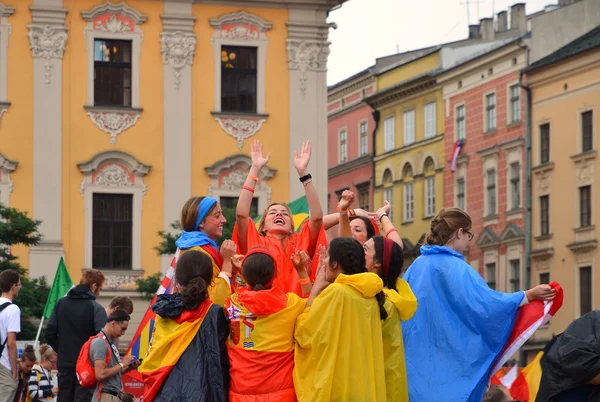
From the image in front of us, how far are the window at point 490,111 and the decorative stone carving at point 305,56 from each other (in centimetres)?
2066

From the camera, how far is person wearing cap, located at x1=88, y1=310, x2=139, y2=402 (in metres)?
12.9

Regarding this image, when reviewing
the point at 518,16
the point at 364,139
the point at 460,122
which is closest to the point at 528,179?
the point at 460,122

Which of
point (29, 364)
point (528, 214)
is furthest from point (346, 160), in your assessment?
point (29, 364)

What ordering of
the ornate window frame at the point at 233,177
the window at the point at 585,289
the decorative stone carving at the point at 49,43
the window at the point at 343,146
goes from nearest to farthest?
the decorative stone carving at the point at 49,43, the ornate window frame at the point at 233,177, the window at the point at 585,289, the window at the point at 343,146

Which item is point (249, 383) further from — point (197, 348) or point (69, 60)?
point (69, 60)

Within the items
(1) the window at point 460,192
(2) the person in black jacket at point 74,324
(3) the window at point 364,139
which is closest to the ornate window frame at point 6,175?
(2) the person in black jacket at point 74,324

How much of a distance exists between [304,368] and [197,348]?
69cm

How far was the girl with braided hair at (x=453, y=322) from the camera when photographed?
10.9 m

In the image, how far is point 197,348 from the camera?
1010cm

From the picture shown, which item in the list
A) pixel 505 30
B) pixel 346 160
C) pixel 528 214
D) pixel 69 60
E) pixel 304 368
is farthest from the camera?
pixel 346 160

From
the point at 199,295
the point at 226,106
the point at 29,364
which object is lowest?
the point at 29,364

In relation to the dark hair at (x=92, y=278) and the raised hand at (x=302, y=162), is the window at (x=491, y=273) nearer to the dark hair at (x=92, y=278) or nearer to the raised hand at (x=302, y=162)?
the dark hair at (x=92, y=278)

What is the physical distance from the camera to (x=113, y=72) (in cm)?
3834

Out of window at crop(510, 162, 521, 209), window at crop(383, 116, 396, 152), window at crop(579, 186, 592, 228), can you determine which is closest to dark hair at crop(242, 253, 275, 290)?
window at crop(579, 186, 592, 228)
